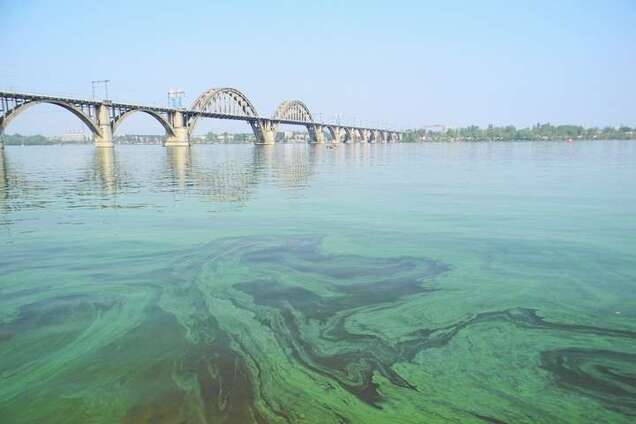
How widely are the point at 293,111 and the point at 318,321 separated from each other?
156 metres

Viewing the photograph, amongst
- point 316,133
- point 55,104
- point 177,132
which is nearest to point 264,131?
point 316,133

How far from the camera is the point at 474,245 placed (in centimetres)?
862

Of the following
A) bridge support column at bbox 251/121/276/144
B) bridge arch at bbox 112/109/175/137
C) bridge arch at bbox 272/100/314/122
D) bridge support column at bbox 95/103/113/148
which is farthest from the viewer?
bridge arch at bbox 272/100/314/122

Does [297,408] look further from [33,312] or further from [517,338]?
[33,312]

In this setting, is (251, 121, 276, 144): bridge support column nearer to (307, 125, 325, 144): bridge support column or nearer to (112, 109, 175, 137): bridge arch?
(307, 125, 325, 144): bridge support column

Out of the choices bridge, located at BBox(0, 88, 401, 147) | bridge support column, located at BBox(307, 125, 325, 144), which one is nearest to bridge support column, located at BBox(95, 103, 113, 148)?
bridge, located at BBox(0, 88, 401, 147)

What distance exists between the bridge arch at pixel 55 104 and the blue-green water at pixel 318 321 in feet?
188

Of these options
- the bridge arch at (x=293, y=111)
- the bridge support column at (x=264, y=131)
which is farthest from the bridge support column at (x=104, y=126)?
the bridge arch at (x=293, y=111)

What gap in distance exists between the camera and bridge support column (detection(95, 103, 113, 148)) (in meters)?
74.2

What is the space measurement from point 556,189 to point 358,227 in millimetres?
11225

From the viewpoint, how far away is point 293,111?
157 m

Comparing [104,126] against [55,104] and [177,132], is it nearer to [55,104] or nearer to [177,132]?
[55,104]

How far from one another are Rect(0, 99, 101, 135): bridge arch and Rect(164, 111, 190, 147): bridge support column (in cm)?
2291

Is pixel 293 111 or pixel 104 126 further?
pixel 293 111
